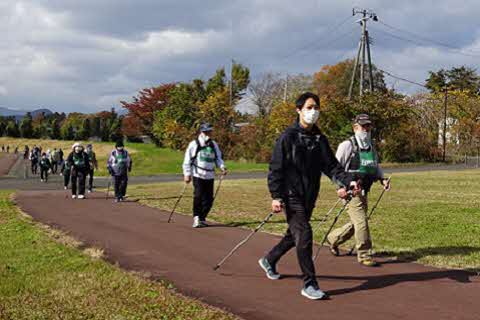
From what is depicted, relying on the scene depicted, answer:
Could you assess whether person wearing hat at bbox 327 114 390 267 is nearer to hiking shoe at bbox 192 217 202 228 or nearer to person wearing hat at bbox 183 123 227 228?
person wearing hat at bbox 183 123 227 228

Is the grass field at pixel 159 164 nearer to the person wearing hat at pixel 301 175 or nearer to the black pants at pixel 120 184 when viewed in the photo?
the black pants at pixel 120 184

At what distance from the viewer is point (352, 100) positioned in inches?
1647

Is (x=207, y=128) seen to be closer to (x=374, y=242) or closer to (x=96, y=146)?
(x=374, y=242)

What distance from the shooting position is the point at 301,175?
5.85 m

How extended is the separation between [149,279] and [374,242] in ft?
13.2

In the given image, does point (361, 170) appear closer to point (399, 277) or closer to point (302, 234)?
point (399, 277)

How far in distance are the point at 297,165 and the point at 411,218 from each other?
648 centimetres

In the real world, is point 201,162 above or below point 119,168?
above

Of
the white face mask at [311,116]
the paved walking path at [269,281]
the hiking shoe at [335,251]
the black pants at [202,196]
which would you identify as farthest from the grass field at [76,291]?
the black pants at [202,196]

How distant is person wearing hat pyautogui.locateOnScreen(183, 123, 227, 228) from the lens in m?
10.8

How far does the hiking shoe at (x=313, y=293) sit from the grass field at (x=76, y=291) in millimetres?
1013

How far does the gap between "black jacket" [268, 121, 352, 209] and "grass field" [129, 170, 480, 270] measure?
2.54 meters

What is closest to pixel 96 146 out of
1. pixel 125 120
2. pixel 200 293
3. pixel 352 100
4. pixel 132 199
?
pixel 125 120

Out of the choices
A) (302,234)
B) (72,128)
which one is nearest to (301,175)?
(302,234)
